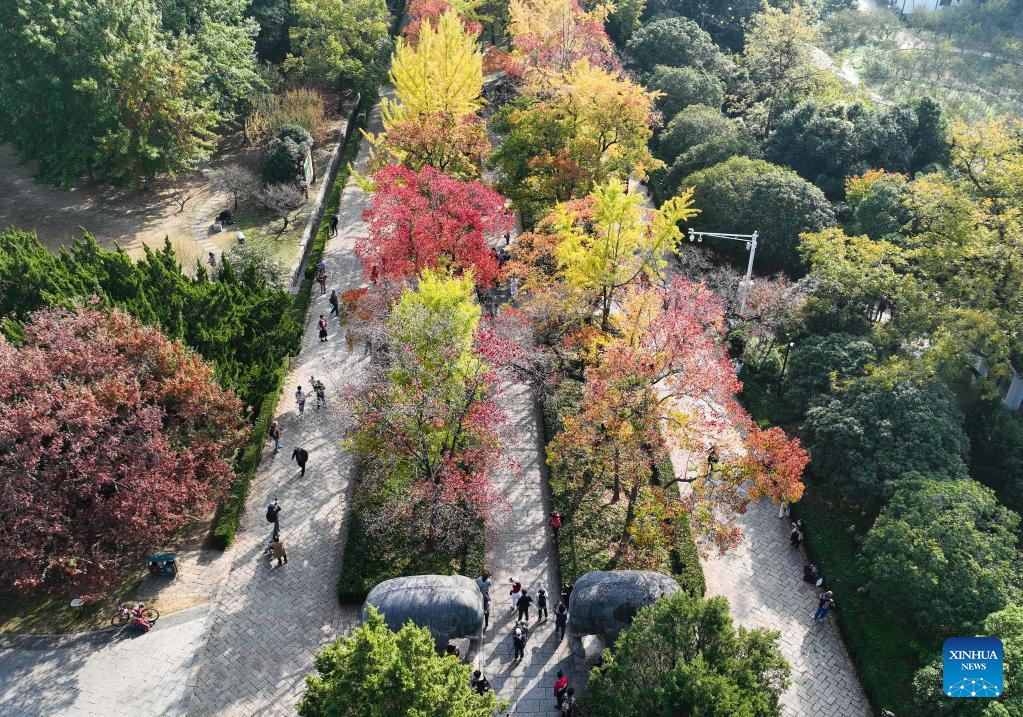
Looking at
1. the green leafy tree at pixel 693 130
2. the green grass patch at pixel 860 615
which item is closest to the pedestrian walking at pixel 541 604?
the green grass patch at pixel 860 615

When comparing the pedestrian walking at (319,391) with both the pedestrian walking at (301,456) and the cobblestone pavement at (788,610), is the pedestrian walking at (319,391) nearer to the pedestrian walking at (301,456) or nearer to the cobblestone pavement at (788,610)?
the pedestrian walking at (301,456)

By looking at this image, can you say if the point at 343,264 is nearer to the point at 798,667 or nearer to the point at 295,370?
the point at 295,370

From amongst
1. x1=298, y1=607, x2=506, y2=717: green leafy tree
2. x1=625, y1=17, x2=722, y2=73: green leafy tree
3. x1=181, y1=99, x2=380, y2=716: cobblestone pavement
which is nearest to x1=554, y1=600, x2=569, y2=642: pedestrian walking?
x1=181, y1=99, x2=380, y2=716: cobblestone pavement

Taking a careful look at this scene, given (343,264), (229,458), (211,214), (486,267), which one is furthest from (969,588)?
(211,214)

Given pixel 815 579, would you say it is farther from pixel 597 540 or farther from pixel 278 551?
pixel 278 551

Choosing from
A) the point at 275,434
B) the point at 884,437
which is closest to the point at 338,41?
A: the point at 275,434
